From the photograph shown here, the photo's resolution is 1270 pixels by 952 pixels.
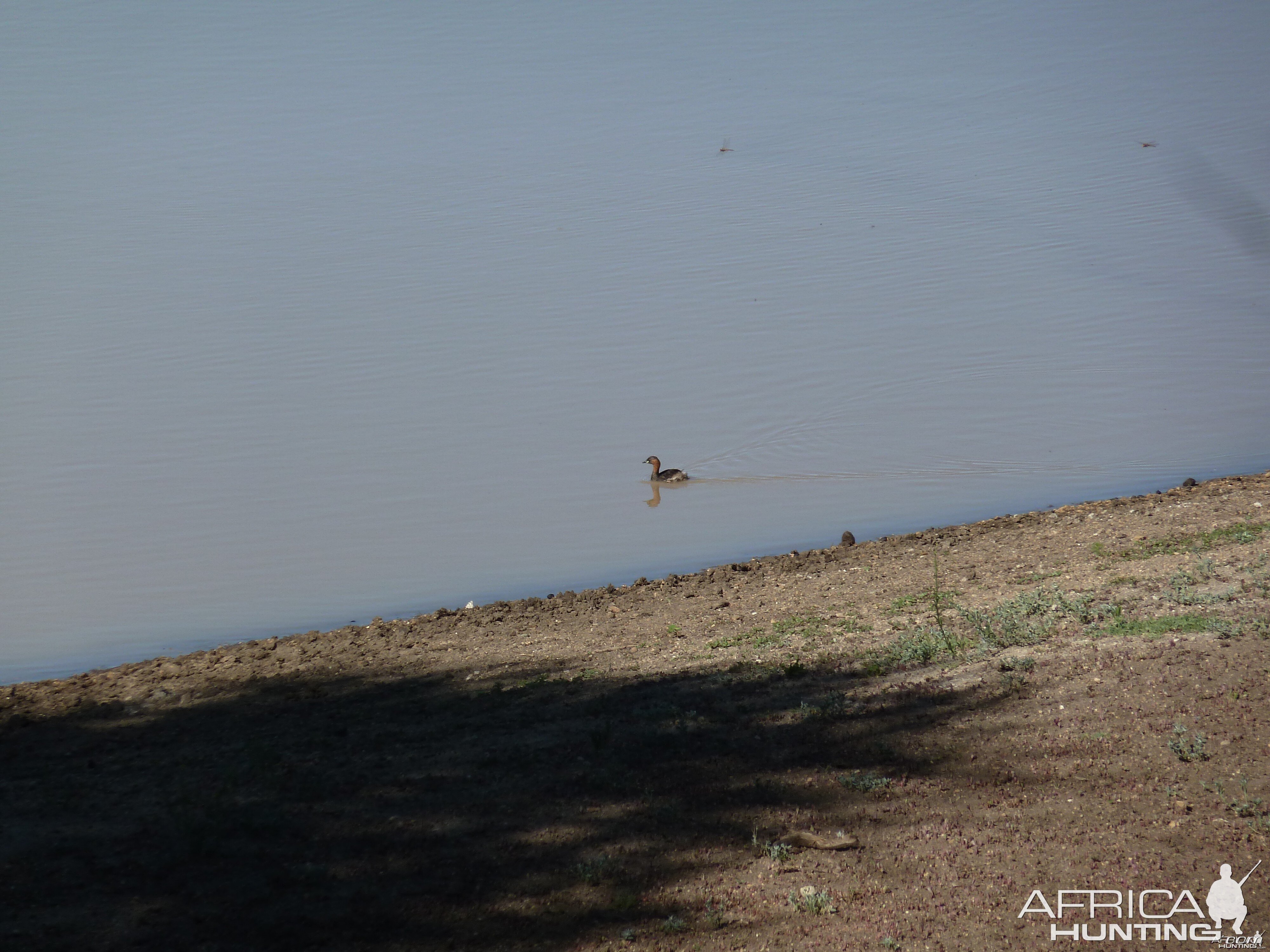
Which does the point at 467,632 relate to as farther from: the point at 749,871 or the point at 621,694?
the point at 749,871

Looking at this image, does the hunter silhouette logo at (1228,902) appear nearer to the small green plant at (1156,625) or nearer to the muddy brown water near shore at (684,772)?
the muddy brown water near shore at (684,772)

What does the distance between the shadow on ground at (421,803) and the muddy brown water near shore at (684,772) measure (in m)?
0.02

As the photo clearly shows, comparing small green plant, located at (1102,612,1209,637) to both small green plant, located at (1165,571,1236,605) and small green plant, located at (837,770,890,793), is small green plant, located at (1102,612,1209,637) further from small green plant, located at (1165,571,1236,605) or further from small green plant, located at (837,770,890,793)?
small green plant, located at (837,770,890,793)

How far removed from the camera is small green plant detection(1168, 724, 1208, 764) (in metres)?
5.09

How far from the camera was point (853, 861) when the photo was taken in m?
4.71

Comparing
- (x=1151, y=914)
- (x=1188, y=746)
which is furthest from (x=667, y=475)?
(x=1151, y=914)

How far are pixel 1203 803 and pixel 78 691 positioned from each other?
6.73 metres

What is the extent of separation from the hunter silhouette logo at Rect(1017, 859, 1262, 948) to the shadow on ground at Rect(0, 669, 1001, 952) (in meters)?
1.02

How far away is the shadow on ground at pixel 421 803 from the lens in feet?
15.1

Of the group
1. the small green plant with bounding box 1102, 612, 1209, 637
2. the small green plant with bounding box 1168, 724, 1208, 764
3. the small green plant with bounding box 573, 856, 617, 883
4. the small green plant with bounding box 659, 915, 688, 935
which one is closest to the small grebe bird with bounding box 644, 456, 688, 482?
the small green plant with bounding box 1102, 612, 1209, 637

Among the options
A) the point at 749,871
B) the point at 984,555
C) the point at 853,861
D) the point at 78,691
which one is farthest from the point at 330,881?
the point at 984,555

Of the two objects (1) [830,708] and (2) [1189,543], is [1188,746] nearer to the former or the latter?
(1) [830,708]

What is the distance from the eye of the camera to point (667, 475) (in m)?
12.6

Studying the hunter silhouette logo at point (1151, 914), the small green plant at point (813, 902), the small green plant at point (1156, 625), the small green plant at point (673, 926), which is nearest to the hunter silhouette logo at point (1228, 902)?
the hunter silhouette logo at point (1151, 914)
